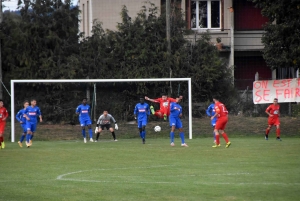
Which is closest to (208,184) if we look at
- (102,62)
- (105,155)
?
(105,155)

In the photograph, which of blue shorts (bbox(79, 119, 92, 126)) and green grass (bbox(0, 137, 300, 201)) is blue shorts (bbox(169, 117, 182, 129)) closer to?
green grass (bbox(0, 137, 300, 201))

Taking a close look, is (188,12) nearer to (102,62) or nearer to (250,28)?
(250,28)

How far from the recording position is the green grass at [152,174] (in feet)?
42.5

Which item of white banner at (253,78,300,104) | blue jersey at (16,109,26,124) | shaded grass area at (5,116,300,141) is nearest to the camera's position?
blue jersey at (16,109,26,124)

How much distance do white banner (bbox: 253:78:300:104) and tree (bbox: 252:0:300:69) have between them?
2.87 metres

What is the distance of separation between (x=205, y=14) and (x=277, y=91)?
9.79m

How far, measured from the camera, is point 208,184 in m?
14.4

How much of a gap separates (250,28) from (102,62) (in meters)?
10.8

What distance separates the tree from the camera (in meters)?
31.6

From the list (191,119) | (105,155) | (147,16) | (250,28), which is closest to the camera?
(105,155)

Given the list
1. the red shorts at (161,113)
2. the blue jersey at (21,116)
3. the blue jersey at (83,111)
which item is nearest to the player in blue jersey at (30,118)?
the blue jersey at (21,116)

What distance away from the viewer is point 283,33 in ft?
106

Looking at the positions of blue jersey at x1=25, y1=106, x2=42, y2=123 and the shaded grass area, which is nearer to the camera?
blue jersey at x1=25, y1=106, x2=42, y2=123

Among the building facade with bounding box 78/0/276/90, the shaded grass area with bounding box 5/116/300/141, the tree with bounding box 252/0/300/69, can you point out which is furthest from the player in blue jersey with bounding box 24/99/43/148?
the building facade with bounding box 78/0/276/90
